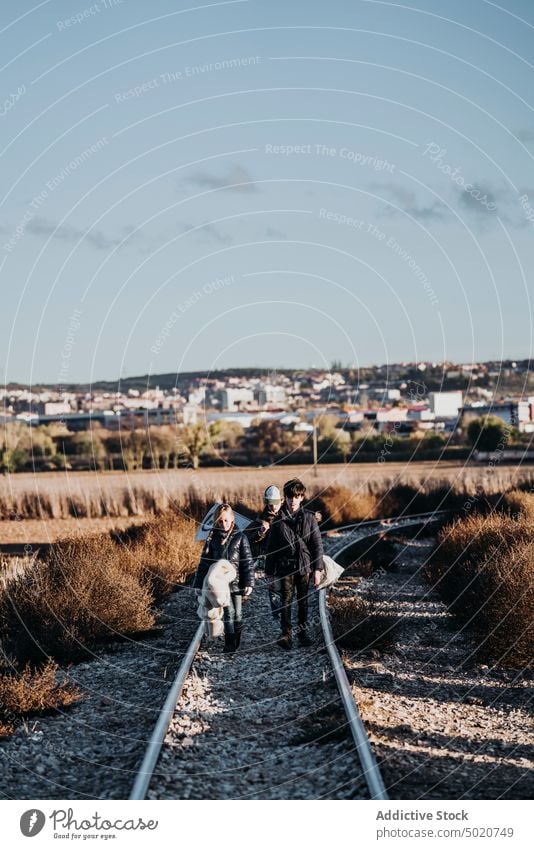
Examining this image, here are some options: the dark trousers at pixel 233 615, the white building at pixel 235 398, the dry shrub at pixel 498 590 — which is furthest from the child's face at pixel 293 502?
the white building at pixel 235 398

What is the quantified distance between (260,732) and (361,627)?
3.63m

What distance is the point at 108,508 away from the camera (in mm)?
31453

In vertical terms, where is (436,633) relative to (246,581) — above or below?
below

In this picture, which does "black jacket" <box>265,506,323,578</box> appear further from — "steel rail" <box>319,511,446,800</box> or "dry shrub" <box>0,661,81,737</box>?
"dry shrub" <box>0,661,81,737</box>

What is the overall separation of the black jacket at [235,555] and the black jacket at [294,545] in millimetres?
337

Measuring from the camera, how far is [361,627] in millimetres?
11734

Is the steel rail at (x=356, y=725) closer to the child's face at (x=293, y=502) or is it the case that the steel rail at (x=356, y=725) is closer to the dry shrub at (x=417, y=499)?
the child's face at (x=293, y=502)

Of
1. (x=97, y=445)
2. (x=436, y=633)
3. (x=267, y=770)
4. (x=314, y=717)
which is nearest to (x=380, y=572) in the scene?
(x=436, y=633)

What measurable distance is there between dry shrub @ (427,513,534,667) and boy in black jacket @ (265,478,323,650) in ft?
6.66

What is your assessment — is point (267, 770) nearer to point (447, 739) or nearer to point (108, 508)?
point (447, 739)

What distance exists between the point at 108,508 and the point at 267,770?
24512 mm

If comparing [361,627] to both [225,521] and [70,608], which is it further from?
[70,608]

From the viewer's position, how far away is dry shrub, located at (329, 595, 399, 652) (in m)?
11.6

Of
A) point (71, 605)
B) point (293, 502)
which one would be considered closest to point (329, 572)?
point (293, 502)
